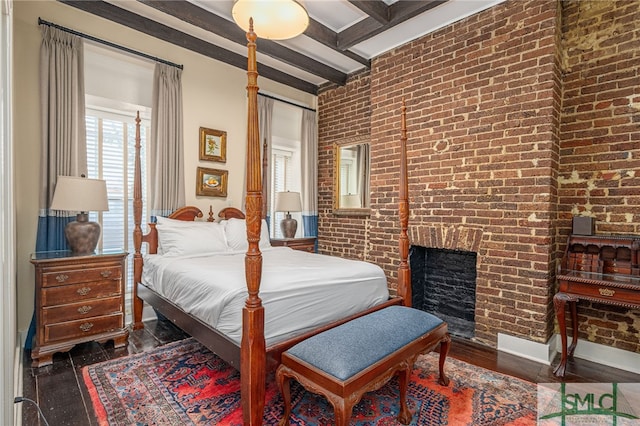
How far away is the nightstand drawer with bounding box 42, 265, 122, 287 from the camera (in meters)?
2.57

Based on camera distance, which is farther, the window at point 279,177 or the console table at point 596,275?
the window at point 279,177

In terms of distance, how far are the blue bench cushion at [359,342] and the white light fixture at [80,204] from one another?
2.15 metres

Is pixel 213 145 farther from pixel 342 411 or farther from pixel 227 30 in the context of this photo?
pixel 342 411

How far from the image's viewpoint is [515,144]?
116 inches

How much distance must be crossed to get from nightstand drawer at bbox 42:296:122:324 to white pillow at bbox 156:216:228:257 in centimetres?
61

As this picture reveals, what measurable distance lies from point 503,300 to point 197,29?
13.6 ft

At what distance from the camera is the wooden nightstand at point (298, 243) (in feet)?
14.5

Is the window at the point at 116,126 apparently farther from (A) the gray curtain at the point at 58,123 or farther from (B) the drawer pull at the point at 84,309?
(B) the drawer pull at the point at 84,309

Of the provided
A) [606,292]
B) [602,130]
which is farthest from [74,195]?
[602,130]

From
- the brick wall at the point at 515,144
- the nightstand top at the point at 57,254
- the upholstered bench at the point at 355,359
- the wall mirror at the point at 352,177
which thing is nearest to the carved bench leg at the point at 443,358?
the upholstered bench at the point at 355,359

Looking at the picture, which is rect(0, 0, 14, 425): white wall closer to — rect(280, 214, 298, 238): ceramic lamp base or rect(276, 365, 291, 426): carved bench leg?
rect(276, 365, 291, 426): carved bench leg

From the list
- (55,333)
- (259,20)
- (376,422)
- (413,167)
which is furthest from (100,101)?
(376,422)

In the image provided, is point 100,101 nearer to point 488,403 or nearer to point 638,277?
point 488,403

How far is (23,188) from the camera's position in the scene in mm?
2840
